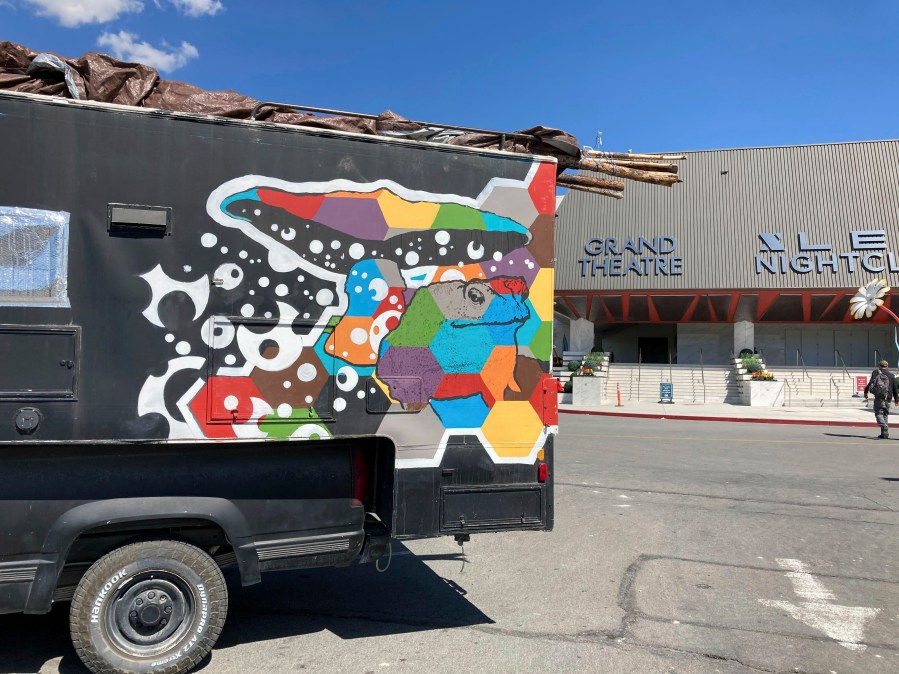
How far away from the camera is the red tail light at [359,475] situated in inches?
184

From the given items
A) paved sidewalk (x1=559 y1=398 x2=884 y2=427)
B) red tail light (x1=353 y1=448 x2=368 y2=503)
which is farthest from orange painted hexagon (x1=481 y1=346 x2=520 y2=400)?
paved sidewalk (x1=559 y1=398 x2=884 y2=427)

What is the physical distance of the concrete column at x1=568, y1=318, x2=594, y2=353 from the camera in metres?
47.2

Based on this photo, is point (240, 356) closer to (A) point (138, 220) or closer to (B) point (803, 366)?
(A) point (138, 220)

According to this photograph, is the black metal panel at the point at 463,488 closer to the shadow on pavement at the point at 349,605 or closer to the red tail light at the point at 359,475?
the red tail light at the point at 359,475

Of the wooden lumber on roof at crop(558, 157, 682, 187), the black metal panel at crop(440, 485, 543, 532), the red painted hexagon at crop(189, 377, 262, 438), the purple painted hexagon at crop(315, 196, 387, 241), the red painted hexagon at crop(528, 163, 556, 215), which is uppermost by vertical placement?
the wooden lumber on roof at crop(558, 157, 682, 187)

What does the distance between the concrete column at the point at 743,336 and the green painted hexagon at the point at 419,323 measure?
4278 cm

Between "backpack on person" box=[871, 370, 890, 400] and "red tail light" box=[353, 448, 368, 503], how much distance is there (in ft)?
56.4

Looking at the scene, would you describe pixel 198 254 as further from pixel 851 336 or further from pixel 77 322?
pixel 851 336

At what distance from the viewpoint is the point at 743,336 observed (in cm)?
4384

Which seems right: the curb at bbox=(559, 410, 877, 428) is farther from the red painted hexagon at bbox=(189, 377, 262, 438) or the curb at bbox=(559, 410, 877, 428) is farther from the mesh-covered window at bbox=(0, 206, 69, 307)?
the mesh-covered window at bbox=(0, 206, 69, 307)

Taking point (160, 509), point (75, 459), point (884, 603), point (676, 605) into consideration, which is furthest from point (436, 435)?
point (884, 603)

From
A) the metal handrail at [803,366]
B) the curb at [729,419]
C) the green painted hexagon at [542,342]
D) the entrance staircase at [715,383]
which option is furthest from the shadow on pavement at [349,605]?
the metal handrail at [803,366]

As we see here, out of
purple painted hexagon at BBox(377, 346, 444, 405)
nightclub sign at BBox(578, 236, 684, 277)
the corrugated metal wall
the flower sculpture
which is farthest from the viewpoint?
nightclub sign at BBox(578, 236, 684, 277)

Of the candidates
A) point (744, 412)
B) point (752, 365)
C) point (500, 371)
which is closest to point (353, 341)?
point (500, 371)
